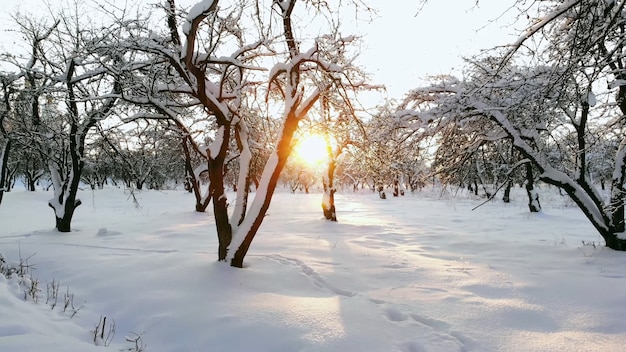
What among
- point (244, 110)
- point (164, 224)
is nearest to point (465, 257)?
point (244, 110)

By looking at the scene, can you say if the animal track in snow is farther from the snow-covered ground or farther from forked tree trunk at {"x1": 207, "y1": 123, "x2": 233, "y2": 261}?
forked tree trunk at {"x1": 207, "y1": 123, "x2": 233, "y2": 261}

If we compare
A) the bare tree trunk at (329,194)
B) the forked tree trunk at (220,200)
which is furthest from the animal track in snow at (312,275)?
the bare tree trunk at (329,194)

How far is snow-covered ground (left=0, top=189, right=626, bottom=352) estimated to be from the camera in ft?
11.2

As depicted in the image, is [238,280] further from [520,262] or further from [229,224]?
[520,262]

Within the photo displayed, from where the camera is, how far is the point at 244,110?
872cm

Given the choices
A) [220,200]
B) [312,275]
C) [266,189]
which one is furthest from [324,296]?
[220,200]

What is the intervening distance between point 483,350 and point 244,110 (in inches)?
281

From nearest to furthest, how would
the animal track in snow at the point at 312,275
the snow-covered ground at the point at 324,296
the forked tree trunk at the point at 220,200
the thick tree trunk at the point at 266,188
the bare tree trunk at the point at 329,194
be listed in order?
the snow-covered ground at the point at 324,296 → the animal track in snow at the point at 312,275 → the thick tree trunk at the point at 266,188 → the forked tree trunk at the point at 220,200 → the bare tree trunk at the point at 329,194

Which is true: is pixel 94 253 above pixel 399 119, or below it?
below

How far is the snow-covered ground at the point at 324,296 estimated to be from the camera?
11.2ft

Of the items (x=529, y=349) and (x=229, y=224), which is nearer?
(x=529, y=349)

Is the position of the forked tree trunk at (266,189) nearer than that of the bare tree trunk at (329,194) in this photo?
Yes

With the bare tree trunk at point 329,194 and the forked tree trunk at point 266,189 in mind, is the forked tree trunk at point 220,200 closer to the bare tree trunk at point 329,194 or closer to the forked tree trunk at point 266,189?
the forked tree trunk at point 266,189


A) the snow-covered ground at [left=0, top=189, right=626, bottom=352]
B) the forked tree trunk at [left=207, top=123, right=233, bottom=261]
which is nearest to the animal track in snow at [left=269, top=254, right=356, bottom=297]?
the snow-covered ground at [left=0, top=189, right=626, bottom=352]
